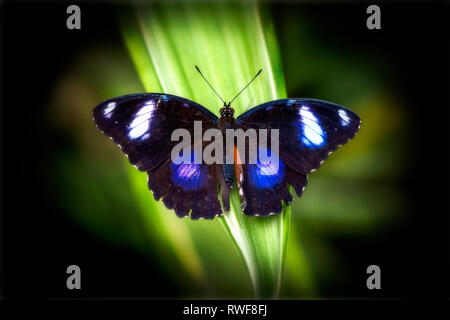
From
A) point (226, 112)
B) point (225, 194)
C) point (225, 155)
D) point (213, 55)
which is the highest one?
point (213, 55)

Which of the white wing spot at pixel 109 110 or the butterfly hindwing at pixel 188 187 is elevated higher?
the white wing spot at pixel 109 110

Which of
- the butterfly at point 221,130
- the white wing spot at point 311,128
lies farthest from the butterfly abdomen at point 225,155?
the white wing spot at point 311,128

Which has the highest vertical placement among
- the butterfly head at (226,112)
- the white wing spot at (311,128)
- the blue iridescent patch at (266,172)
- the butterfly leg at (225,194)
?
the butterfly head at (226,112)

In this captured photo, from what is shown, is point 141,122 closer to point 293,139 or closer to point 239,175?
point 239,175

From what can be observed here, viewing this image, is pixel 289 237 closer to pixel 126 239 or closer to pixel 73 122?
pixel 126 239

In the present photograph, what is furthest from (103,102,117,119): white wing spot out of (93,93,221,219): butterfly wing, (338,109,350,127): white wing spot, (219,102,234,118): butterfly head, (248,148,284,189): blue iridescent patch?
(338,109,350,127): white wing spot

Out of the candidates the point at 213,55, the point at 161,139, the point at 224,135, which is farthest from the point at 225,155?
the point at 213,55

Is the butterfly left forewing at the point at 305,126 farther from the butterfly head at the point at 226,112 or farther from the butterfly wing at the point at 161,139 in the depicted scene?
the butterfly wing at the point at 161,139

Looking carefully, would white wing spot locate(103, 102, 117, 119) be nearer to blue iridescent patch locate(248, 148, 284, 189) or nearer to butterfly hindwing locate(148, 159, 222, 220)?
butterfly hindwing locate(148, 159, 222, 220)
